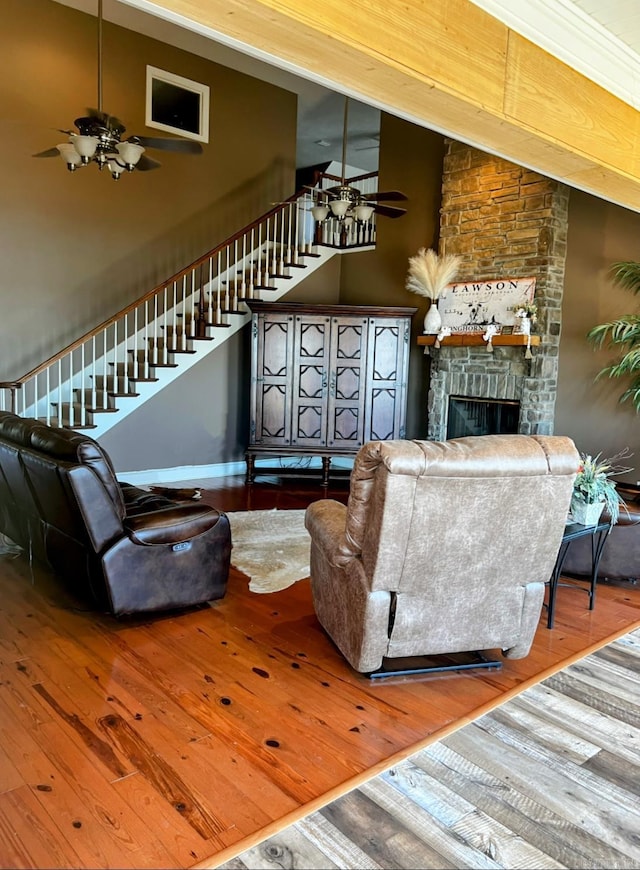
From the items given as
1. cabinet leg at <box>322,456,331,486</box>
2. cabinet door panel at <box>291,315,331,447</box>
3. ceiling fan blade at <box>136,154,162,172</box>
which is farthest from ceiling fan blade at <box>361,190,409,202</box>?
cabinet leg at <box>322,456,331,486</box>

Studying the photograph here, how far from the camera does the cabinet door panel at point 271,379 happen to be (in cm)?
698

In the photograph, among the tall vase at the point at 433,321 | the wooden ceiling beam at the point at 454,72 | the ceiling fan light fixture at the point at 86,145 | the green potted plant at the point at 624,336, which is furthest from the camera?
the tall vase at the point at 433,321

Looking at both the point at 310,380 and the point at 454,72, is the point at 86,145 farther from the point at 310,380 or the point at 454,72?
Result: the point at 310,380

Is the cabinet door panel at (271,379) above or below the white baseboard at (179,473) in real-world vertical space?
above

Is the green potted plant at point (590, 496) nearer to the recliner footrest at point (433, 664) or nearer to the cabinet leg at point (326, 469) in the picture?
the recliner footrest at point (433, 664)

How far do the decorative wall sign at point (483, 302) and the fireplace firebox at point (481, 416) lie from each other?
2.51 ft

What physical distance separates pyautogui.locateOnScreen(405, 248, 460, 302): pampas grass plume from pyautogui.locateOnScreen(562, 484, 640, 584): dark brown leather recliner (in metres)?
3.48

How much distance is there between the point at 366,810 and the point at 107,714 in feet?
3.54

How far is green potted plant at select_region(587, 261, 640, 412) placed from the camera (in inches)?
223

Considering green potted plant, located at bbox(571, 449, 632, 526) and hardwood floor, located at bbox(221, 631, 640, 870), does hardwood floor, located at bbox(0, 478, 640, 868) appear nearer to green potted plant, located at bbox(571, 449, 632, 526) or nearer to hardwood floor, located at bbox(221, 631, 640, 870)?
hardwood floor, located at bbox(221, 631, 640, 870)

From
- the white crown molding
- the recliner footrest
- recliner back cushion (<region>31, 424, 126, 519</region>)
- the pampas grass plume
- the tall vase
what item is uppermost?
the white crown molding

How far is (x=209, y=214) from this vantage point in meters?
7.64

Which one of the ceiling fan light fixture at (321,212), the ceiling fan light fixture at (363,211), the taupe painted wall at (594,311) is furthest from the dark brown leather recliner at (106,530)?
the taupe painted wall at (594,311)

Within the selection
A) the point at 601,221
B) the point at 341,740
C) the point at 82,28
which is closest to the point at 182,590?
the point at 341,740
